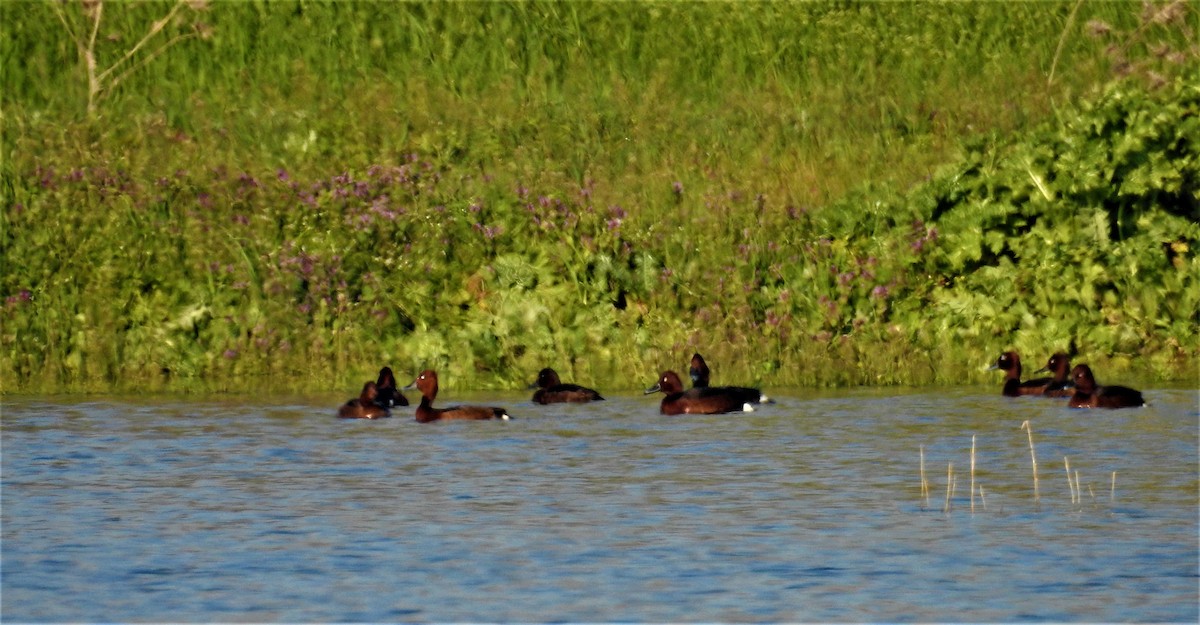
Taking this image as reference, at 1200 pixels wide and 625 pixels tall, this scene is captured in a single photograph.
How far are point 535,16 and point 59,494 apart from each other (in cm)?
1479

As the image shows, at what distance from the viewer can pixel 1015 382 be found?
1691 cm

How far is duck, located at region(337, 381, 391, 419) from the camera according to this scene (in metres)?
16.0

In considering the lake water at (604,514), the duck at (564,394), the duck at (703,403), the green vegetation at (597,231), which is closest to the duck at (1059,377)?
the lake water at (604,514)

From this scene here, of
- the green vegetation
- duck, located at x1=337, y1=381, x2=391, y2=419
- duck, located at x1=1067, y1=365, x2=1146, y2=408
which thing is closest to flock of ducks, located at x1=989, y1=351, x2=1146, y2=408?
duck, located at x1=1067, y1=365, x2=1146, y2=408

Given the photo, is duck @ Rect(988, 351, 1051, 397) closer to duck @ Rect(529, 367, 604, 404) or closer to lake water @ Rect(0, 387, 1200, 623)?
lake water @ Rect(0, 387, 1200, 623)

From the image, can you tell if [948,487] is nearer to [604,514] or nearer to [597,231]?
[604,514]

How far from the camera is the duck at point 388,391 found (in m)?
16.7

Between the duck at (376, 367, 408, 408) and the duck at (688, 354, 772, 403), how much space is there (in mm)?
2452

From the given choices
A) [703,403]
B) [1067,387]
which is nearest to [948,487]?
[703,403]

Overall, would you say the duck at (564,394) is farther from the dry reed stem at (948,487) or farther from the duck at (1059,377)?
the dry reed stem at (948,487)

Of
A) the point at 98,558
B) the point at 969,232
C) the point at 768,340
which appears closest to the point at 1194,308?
the point at 969,232

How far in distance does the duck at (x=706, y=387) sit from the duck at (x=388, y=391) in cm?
245

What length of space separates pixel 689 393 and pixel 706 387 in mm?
184

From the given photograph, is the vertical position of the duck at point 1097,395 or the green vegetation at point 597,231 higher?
the green vegetation at point 597,231
